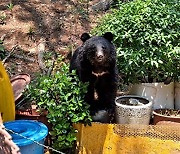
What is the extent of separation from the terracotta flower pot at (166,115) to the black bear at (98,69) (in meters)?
0.54

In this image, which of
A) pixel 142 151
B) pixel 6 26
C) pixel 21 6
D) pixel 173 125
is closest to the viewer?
pixel 142 151

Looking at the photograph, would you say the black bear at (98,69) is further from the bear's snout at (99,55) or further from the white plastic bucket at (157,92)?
the white plastic bucket at (157,92)

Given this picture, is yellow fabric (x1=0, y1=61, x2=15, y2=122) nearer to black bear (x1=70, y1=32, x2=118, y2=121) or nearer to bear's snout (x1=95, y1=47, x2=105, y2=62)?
black bear (x1=70, y1=32, x2=118, y2=121)

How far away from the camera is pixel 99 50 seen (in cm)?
435

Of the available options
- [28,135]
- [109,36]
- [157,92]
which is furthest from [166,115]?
[28,135]

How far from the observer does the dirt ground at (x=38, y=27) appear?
6.85 m

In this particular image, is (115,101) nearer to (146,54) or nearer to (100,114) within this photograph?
(100,114)

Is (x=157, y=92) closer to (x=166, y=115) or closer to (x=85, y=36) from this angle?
(x=166, y=115)

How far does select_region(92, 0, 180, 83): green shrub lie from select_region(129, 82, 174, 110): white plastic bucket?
0.13 metres

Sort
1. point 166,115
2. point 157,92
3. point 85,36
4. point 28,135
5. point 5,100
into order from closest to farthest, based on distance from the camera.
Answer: point 28,135, point 5,100, point 85,36, point 166,115, point 157,92

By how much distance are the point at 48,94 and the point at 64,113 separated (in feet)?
1.05

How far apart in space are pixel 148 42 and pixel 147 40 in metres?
0.04

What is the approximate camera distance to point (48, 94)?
15.1 feet

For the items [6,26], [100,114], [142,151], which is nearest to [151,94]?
[100,114]
